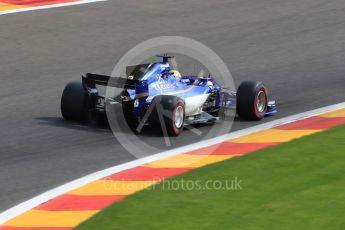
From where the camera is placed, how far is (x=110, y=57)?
18.7 meters

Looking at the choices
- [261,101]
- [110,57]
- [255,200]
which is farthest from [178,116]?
[110,57]

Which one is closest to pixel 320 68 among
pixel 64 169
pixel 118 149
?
pixel 118 149

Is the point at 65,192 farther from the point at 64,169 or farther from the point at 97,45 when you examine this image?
the point at 97,45

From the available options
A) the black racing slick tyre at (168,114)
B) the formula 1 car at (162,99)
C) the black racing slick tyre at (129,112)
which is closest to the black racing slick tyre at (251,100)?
the formula 1 car at (162,99)

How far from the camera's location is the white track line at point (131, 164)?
956 cm

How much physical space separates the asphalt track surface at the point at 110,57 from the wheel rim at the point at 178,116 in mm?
216

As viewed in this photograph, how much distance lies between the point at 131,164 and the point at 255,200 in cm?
248

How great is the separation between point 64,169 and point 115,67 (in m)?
7.14

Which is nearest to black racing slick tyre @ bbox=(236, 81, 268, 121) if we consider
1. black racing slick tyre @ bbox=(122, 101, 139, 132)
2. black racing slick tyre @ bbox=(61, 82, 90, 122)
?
black racing slick tyre @ bbox=(122, 101, 139, 132)

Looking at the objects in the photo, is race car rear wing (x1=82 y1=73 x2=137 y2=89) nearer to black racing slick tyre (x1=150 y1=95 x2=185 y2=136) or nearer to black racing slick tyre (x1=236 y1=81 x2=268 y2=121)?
black racing slick tyre (x1=150 y1=95 x2=185 y2=136)

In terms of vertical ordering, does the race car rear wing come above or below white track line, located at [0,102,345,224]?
above

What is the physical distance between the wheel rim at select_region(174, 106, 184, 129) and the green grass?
162 cm

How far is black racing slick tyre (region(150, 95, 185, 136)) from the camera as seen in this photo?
41.4 feet

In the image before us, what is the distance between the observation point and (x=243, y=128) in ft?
44.9
